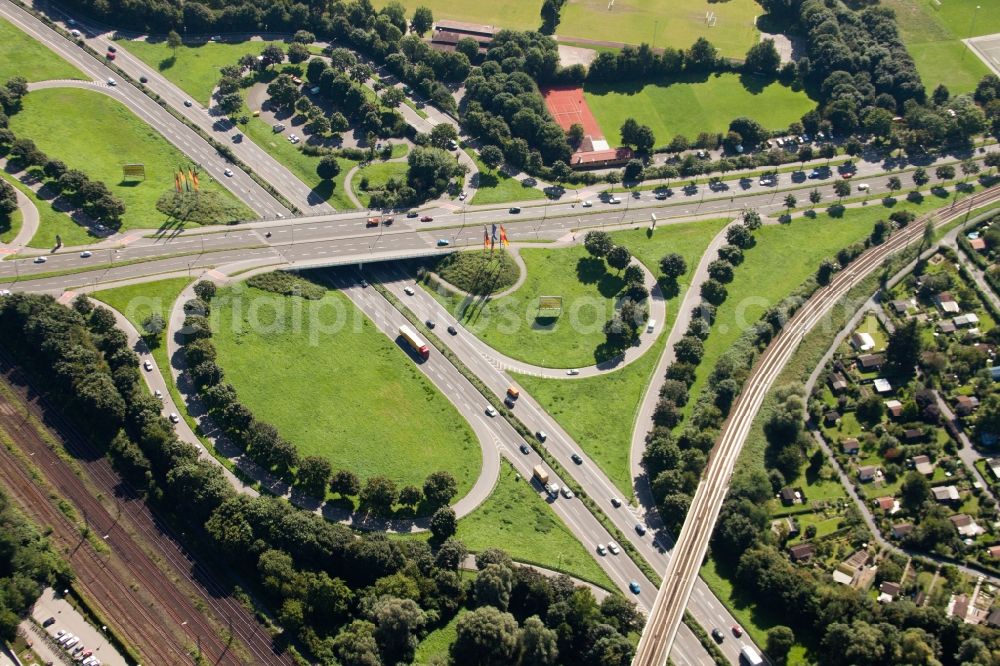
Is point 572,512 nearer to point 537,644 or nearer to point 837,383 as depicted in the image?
point 537,644

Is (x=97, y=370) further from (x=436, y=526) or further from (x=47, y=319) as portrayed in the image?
(x=436, y=526)

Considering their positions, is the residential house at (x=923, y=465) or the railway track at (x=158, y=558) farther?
the residential house at (x=923, y=465)

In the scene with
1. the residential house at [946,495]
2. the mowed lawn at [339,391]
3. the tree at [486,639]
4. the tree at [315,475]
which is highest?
the residential house at [946,495]

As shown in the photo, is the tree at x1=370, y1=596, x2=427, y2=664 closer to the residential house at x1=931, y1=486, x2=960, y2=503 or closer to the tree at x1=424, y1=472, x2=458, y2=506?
the tree at x1=424, y1=472, x2=458, y2=506

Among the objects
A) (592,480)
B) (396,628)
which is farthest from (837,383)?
(396,628)

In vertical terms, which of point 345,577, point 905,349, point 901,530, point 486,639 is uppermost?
point 905,349

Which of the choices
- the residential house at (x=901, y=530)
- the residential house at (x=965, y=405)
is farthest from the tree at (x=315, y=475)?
the residential house at (x=965, y=405)

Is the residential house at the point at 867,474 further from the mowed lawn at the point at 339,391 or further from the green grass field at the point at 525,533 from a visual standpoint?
the mowed lawn at the point at 339,391
